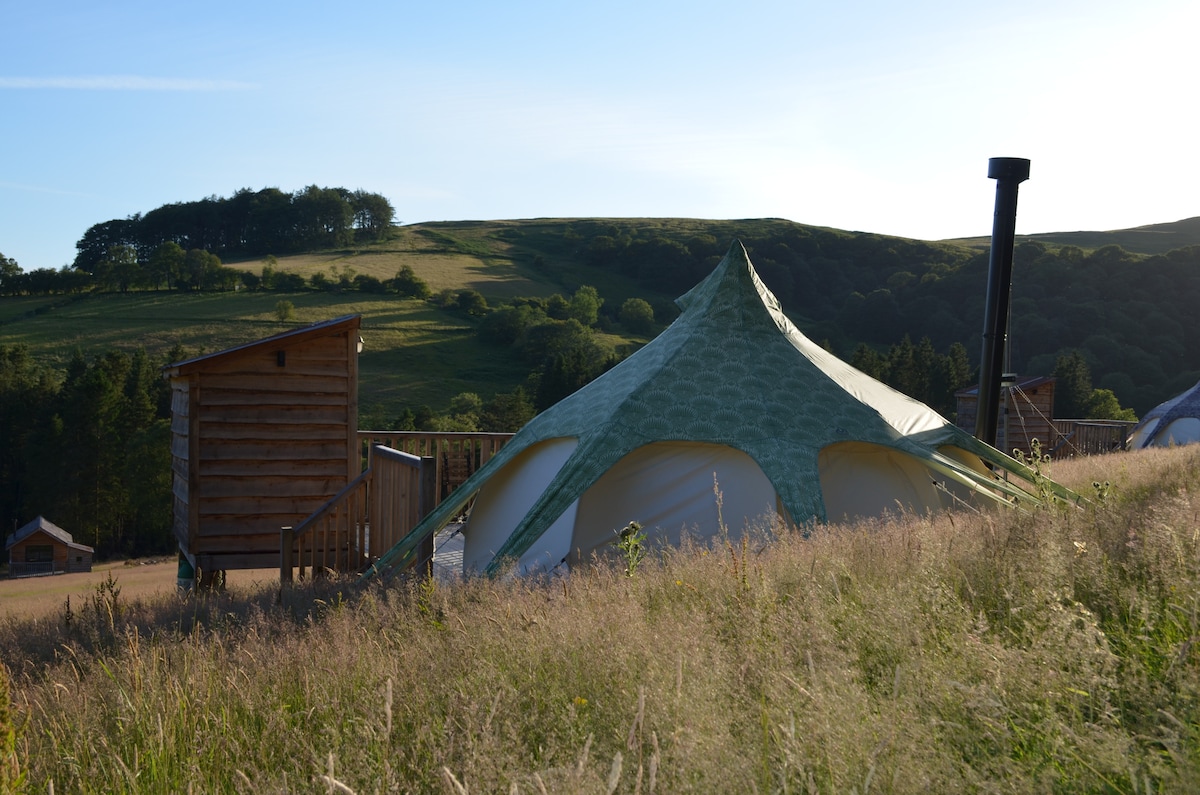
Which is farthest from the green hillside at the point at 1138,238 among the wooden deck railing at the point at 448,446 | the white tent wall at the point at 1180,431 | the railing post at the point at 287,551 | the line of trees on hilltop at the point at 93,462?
the railing post at the point at 287,551

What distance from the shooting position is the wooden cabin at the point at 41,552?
3109 cm

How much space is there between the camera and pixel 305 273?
257 ft

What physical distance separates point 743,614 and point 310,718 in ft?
4.90

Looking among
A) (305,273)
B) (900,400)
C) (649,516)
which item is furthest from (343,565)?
(305,273)

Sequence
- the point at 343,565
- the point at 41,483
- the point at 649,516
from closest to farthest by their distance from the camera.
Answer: the point at 649,516 < the point at 343,565 < the point at 41,483

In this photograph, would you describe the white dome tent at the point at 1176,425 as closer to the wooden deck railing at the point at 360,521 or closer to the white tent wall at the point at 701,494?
the white tent wall at the point at 701,494

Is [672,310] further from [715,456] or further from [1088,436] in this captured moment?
[715,456]

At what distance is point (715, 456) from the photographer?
7.20 m

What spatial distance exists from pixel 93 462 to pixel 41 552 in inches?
328

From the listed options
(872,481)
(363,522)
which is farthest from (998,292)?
(363,522)

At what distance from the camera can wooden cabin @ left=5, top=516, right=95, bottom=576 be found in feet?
102

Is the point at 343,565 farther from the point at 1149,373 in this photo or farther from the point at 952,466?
the point at 1149,373

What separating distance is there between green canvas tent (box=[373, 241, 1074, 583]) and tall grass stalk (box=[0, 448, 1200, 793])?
278 cm

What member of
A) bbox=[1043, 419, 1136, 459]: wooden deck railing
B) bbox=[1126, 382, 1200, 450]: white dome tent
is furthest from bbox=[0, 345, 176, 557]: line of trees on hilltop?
bbox=[1126, 382, 1200, 450]: white dome tent
